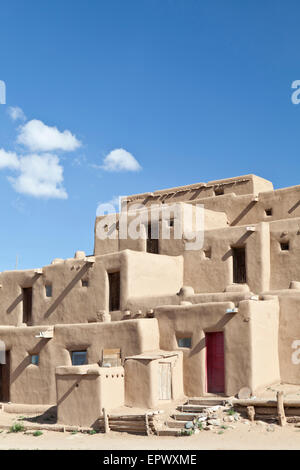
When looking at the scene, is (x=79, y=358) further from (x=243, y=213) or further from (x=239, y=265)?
(x=243, y=213)

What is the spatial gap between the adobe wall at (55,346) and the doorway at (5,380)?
0.59 meters

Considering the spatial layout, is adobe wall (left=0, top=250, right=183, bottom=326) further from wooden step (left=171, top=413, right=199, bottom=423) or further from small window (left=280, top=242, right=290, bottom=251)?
wooden step (left=171, top=413, right=199, bottom=423)

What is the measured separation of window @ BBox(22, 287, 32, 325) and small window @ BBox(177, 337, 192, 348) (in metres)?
10.1

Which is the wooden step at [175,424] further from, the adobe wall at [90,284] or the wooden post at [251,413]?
the adobe wall at [90,284]

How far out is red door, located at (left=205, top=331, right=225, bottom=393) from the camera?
22625mm

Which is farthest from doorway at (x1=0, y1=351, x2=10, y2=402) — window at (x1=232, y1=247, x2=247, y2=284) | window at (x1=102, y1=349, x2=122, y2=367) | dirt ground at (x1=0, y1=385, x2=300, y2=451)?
window at (x1=232, y1=247, x2=247, y2=284)

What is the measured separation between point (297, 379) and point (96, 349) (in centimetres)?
710

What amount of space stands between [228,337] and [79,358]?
628cm

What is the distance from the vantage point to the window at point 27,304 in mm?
31422

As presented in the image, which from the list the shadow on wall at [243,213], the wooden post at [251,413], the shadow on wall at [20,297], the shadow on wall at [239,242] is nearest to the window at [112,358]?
the wooden post at [251,413]

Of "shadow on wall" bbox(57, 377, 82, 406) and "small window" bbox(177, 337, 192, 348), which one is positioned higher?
"small window" bbox(177, 337, 192, 348)

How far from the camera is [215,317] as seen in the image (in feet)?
Answer: 74.3

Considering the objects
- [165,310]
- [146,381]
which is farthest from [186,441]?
[165,310]
